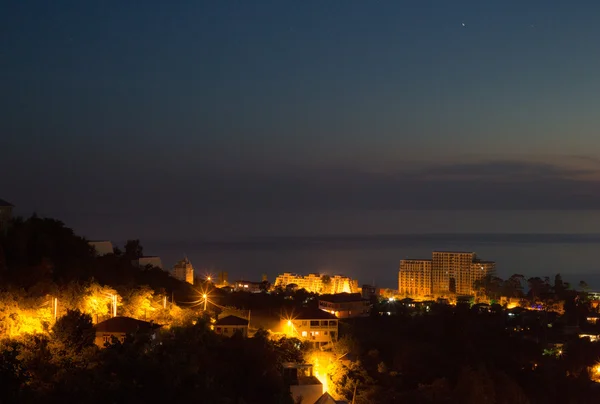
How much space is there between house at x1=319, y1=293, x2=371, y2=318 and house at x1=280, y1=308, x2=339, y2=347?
326cm

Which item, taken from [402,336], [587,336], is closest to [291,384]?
[402,336]

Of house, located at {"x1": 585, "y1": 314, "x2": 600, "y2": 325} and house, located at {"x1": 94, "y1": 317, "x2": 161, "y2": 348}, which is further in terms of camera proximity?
house, located at {"x1": 585, "y1": 314, "x2": 600, "y2": 325}

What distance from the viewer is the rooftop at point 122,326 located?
953cm

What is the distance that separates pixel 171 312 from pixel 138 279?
1869 millimetres

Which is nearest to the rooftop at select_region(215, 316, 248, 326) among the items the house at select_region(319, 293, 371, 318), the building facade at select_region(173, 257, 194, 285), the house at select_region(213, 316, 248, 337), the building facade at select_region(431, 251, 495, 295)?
the house at select_region(213, 316, 248, 337)

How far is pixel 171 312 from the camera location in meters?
12.2

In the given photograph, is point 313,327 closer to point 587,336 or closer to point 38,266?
point 38,266

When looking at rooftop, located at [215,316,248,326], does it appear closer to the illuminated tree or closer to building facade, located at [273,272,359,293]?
the illuminated tree

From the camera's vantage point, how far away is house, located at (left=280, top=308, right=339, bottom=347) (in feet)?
45.5

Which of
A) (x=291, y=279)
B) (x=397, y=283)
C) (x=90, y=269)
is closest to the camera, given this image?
(x=90, y=269)

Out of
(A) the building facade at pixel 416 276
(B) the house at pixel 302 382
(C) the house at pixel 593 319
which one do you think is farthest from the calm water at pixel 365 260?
(B) the house at pixel 302 382

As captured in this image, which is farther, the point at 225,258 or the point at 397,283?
the point at 225,258

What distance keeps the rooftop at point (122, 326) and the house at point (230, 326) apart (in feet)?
7.67

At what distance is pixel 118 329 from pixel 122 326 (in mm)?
109
